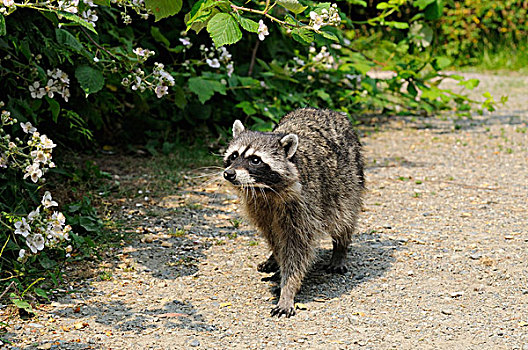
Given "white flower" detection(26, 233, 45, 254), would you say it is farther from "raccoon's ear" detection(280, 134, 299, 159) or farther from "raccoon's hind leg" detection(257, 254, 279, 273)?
"raccoon's hind leg" detection(257, 254, 279, 273)

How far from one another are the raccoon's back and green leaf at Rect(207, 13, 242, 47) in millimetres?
1137

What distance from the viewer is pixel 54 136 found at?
5703 millimetres

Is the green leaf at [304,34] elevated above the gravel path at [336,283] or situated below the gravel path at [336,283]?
above

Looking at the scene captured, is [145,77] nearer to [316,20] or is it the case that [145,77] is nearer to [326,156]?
[326,156]

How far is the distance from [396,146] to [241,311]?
4132 mm

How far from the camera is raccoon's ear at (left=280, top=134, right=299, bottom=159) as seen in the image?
13.4 feet

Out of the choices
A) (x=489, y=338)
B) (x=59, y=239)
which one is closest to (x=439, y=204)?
(x=489, y=338)

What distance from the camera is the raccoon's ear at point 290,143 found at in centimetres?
408

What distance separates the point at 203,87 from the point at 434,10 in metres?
3.19

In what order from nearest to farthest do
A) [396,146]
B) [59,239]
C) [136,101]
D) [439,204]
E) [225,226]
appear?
[59,239]
[225,226]
[439,204]
[136,101]
[396,146]

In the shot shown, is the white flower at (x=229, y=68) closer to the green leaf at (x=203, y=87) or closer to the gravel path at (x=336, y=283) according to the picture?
the green leaf at (x=203, y=87)

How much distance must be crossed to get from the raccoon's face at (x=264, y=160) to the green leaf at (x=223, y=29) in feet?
2.99

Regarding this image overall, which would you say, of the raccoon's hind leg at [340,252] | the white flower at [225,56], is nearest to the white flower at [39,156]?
the raccoon's hind leg at [340,252]

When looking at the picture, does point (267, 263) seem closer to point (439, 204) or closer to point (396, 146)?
point (439, 204)
